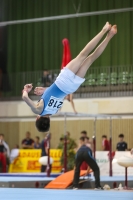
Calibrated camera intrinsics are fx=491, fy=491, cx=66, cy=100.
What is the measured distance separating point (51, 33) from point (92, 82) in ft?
13.5

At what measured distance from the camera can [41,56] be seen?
24719 mm

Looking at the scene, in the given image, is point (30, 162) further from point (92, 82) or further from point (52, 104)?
point (52, 104)

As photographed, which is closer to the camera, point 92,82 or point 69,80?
point 69,80

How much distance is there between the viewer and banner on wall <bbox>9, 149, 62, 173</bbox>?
18.6 meters

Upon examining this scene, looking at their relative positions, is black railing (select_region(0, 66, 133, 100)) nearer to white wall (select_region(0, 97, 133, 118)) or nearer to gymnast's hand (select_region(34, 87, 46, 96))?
white wall (select_region(0, 97, 133, 118))

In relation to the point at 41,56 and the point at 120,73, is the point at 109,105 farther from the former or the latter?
the point at 41,56

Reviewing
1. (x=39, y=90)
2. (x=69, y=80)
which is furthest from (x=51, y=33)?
(x=69, y=80)

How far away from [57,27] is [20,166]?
27.0 ft

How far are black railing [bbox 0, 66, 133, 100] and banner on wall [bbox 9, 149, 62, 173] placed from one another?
387cm

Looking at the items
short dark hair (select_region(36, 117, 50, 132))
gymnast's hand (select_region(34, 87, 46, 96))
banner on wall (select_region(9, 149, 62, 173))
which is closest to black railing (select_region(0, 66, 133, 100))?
banner on wall (select_region(9, 149, 62, 173))

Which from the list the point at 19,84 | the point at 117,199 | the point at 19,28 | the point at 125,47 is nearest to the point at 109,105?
the point at 125,47

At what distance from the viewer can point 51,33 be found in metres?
24.4

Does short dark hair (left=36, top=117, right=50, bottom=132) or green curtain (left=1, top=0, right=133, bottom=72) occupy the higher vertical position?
green curtain (left=1, top=0, right=133, bottom=72)

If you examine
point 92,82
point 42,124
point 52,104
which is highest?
point 92,82
